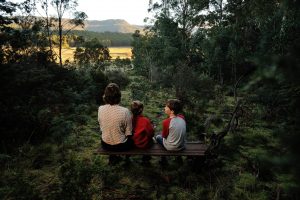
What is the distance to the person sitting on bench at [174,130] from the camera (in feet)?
16.6

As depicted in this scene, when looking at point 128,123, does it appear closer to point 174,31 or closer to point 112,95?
point 112,95

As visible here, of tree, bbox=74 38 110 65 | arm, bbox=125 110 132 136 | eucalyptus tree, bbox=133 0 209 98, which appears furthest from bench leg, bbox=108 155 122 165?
tree, bbox=74 38 110 65

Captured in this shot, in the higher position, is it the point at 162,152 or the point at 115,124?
the point at 115,124

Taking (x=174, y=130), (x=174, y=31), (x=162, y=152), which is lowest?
(x=162, y=152)

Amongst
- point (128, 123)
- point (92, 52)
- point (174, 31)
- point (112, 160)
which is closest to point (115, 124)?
point (128, 123)

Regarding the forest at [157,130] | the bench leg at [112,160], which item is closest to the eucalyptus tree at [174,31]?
the forest at [157,130]

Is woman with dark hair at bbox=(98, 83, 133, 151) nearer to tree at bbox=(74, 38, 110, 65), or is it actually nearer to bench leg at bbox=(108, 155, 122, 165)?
bench leg at bbox=(108, 155, 122, 165)

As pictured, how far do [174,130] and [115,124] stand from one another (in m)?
1.11

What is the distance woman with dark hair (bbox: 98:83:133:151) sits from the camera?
17.0 feet

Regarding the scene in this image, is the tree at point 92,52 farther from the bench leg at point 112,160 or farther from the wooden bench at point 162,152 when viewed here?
the wooden bench at point 162,152

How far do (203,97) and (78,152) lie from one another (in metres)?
8.35

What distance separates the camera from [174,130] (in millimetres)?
5109

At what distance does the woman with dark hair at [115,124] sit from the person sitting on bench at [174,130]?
0.70 m

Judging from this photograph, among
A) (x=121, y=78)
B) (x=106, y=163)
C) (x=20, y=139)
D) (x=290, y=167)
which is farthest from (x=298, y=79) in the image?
(x=121, y=78)
